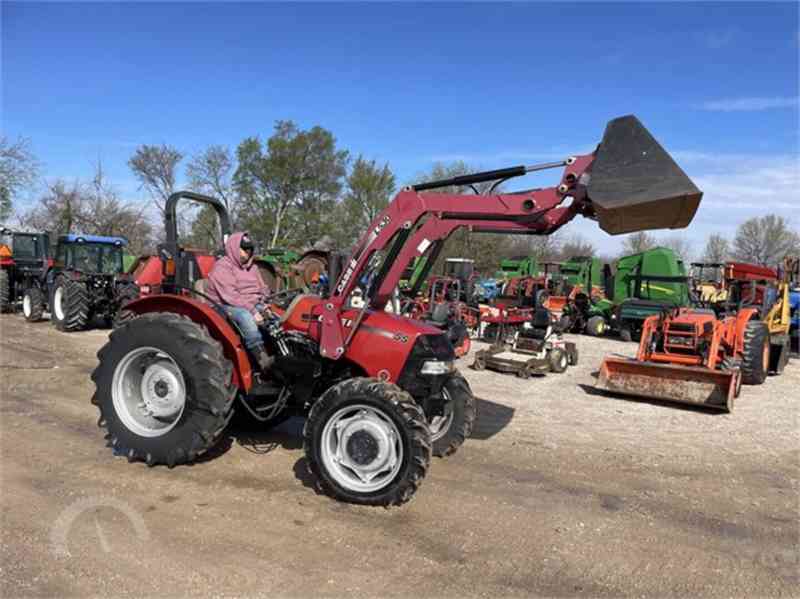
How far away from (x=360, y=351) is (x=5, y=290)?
15.9m

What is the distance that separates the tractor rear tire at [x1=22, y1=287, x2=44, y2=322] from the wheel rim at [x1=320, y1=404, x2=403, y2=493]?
14.1 m

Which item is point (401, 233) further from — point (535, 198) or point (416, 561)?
point (416, 561)

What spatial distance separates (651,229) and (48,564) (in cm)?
408

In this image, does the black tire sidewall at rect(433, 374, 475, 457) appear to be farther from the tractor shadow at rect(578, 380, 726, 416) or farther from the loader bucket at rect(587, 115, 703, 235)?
the tractor shadow at rect(578, 380, 726, 416)

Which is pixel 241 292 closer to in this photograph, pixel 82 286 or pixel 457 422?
pixel 457 422

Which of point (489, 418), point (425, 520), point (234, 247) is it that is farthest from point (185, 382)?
point (489, 418)

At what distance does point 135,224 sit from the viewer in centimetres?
3325

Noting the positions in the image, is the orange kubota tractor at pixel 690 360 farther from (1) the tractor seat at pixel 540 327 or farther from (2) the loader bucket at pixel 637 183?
(2) the loader bucket at pixel 637 183

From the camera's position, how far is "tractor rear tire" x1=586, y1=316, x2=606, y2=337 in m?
17.1

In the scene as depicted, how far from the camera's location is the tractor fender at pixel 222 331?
478 centimetres

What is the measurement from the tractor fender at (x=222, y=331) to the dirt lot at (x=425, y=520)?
74cm

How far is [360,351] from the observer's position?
4.58 meters

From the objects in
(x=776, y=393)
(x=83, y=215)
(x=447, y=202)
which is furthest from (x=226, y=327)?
(x=83, y=215)

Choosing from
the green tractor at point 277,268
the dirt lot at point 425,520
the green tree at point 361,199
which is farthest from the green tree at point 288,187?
the dirt lot at point 425,520
